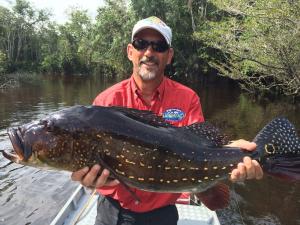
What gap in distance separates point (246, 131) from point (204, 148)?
16.5 m

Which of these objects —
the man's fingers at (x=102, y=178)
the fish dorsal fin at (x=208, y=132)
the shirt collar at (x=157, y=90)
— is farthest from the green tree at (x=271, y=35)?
the man's fingers at (x=102, y=178)

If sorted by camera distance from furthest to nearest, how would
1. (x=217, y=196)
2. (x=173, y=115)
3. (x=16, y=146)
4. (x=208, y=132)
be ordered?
1. (x=173, y=115)
2. (x=217, y=196)
3. (x=208, y=132)
4. (x=16, y=146)

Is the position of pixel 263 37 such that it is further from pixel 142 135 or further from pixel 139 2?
pixel 139 2

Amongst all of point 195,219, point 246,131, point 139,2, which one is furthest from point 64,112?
point 139,2

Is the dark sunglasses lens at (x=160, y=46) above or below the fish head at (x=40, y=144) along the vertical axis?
above

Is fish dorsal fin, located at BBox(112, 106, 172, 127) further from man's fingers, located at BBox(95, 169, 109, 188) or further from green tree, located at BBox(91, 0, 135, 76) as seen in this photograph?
green tree, located at BBox(91, 0, 135, 76)

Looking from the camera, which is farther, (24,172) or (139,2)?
(139,2)

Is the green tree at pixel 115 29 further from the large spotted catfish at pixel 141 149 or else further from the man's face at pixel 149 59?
the large spotted catfish at pixel 141 149

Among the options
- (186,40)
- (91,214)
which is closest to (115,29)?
(186,40)

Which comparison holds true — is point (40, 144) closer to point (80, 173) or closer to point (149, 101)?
point (80, 173)

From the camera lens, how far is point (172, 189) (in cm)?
360

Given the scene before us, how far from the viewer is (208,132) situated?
3.82 meters

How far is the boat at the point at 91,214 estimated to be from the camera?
6906 mm

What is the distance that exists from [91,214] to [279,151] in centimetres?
446
